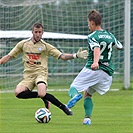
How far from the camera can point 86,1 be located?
23625 millimetres

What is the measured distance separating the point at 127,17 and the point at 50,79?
601cm

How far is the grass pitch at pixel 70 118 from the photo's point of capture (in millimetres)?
10320

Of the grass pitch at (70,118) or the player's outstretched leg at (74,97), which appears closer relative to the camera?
the grass pitch at (70,118)

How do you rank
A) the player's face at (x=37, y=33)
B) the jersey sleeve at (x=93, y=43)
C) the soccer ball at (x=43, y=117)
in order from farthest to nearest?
the player's face at (x=37, y=33) < the soccer ball at (x=43, y=117) < the jersey sleeve at (x=93, y=43)

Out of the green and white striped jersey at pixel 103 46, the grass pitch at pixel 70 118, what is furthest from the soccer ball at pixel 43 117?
the green and white striped jersey at pixel 103 46

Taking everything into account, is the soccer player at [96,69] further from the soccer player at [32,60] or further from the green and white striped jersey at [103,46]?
the soccer player at [32,60]

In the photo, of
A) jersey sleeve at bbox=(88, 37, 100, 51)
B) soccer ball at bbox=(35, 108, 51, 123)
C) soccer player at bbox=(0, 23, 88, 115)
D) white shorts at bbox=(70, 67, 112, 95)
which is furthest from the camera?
soccer player at bbox=(0, 23, 88, 115)

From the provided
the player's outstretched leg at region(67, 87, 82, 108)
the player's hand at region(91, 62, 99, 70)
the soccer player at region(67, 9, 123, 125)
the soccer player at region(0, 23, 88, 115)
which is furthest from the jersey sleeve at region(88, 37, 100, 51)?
the soccer player at region(0, 23, 88, 115)

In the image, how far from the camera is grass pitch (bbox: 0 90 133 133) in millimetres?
10320

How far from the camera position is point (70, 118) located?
12.2m

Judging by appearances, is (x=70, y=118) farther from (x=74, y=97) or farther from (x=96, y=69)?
(x=96, y=69)

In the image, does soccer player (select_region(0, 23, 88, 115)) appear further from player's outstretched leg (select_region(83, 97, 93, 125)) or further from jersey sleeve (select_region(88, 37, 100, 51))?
jersey sleeve (select_region(88, 37, 100, 51))

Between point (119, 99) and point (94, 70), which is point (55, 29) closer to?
point (119, 99)

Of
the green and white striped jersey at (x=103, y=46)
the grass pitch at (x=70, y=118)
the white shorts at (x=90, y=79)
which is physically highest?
the green and white striped jersey at (x=103, y=46)
